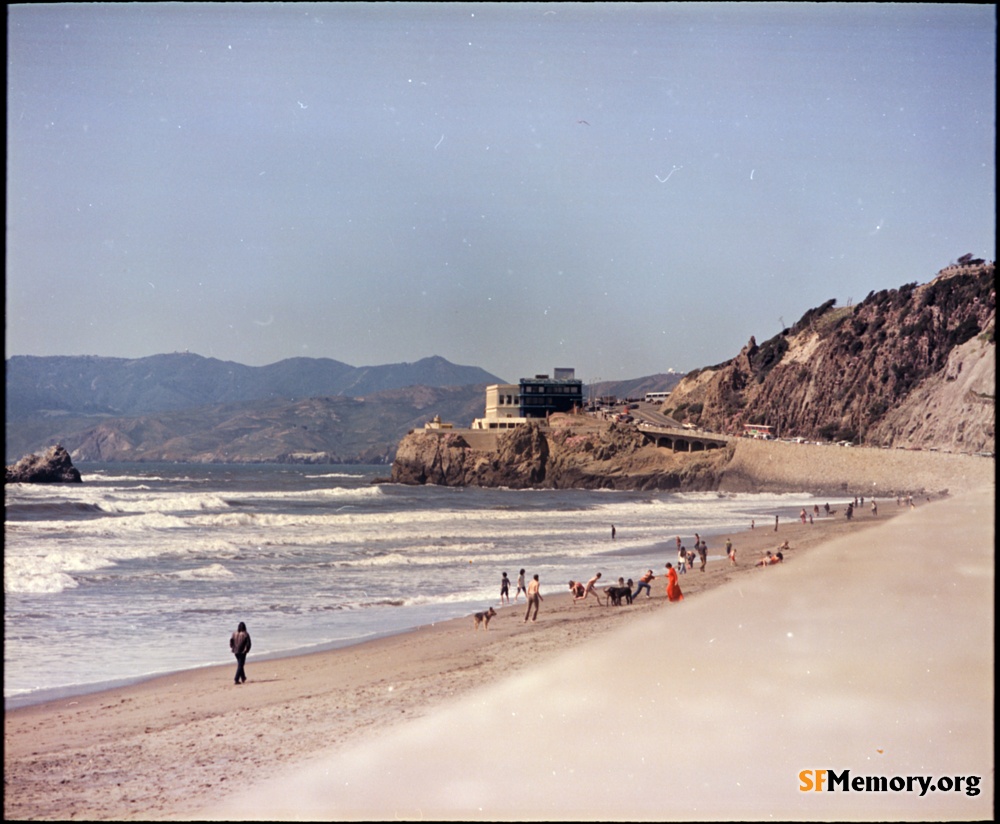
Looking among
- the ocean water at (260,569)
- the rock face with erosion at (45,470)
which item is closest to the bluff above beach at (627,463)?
the ocean water at (260,569)

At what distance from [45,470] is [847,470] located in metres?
46.9

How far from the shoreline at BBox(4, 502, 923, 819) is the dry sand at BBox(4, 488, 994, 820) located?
0.10 feet

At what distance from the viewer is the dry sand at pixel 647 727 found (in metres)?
5.20

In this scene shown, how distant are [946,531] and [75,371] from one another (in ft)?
493

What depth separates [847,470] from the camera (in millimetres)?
46875

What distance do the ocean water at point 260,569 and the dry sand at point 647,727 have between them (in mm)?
2739

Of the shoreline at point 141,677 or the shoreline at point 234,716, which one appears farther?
the shoreline at point 141,677

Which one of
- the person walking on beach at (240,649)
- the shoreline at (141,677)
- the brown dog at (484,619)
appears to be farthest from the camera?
the brown dog at (484,619)

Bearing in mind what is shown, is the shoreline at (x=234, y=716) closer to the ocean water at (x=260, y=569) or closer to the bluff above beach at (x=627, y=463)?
the ocean water at (x=260, y=569)

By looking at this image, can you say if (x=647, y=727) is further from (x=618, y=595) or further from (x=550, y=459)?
(x=550, y=459)

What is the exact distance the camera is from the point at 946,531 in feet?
26.1

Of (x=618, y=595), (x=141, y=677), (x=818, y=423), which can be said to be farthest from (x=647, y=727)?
(x=818, y=423)

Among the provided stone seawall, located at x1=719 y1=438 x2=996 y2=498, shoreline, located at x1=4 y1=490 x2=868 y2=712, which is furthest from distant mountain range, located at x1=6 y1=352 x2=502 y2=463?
shoreline, located at x1=4 y1=490 x2=868 y2=712

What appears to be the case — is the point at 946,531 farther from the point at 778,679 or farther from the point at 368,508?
the point at 368,508
